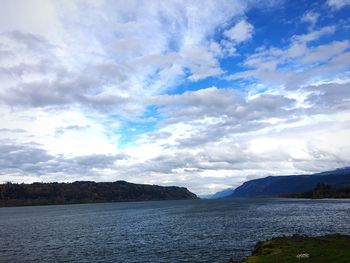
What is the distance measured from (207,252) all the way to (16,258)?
40721 mm

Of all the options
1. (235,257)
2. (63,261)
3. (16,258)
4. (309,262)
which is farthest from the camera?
(16,258)

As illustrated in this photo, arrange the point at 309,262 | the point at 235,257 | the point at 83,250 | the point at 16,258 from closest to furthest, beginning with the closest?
the point at 309,262, the point at 235,257, the point at 16,258, the point at 83,250

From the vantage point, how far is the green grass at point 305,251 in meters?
51.7

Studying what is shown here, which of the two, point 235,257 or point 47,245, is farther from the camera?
point 47,245

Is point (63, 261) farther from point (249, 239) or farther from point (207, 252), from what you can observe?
point (249, 239)

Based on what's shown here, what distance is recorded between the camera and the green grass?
51.7 metres

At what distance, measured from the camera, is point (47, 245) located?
104 metres

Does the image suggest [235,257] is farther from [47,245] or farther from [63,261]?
[47,245]

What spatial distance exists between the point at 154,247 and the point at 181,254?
13.5 meters

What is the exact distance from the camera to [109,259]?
77.9 metres

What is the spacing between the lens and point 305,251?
61281mm

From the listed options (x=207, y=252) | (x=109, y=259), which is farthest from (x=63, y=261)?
(x=207, y=252)

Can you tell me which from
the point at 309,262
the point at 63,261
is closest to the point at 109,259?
the point at 63,261

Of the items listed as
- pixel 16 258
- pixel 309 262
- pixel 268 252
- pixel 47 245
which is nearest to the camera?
pixel 309 262
